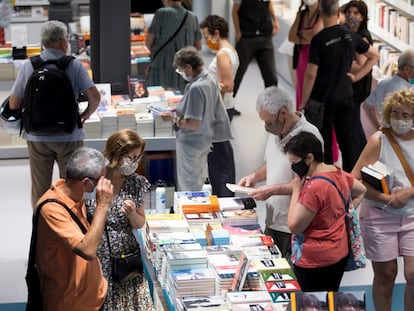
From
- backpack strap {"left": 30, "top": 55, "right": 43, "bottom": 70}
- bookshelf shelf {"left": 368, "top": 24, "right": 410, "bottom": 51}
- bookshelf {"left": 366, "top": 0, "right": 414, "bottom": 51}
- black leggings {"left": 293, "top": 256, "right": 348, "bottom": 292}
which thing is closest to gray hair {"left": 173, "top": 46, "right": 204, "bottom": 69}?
backpack strap {"left": 30, "top": 55, "right": 43, "bottom": 70}

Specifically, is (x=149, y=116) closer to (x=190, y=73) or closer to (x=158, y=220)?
(x=190, y=73)

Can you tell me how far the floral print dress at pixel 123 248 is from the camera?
17.5 ft

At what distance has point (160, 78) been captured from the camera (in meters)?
10.7

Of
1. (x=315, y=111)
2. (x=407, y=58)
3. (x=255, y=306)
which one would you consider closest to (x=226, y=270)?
(x=255, y=306)

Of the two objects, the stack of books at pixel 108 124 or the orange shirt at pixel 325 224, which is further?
the stack of books at pixel 108 124

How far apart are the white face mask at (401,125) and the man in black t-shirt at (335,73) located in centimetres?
287

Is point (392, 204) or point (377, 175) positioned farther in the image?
point (392, 204)

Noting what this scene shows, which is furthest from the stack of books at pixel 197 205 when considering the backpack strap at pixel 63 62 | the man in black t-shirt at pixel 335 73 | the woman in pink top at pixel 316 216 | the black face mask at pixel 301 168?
the man in black t-shirt at pixel 335 73

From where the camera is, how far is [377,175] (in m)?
5.81

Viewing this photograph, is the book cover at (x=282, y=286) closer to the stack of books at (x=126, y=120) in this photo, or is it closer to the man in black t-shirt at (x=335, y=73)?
the stack of books at (x=126, y=120)

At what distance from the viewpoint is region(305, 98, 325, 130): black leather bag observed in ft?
29.3

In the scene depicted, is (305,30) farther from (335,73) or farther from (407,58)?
(407,58)

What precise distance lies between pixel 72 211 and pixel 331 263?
5.22ft

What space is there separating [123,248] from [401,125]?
1869 mm
